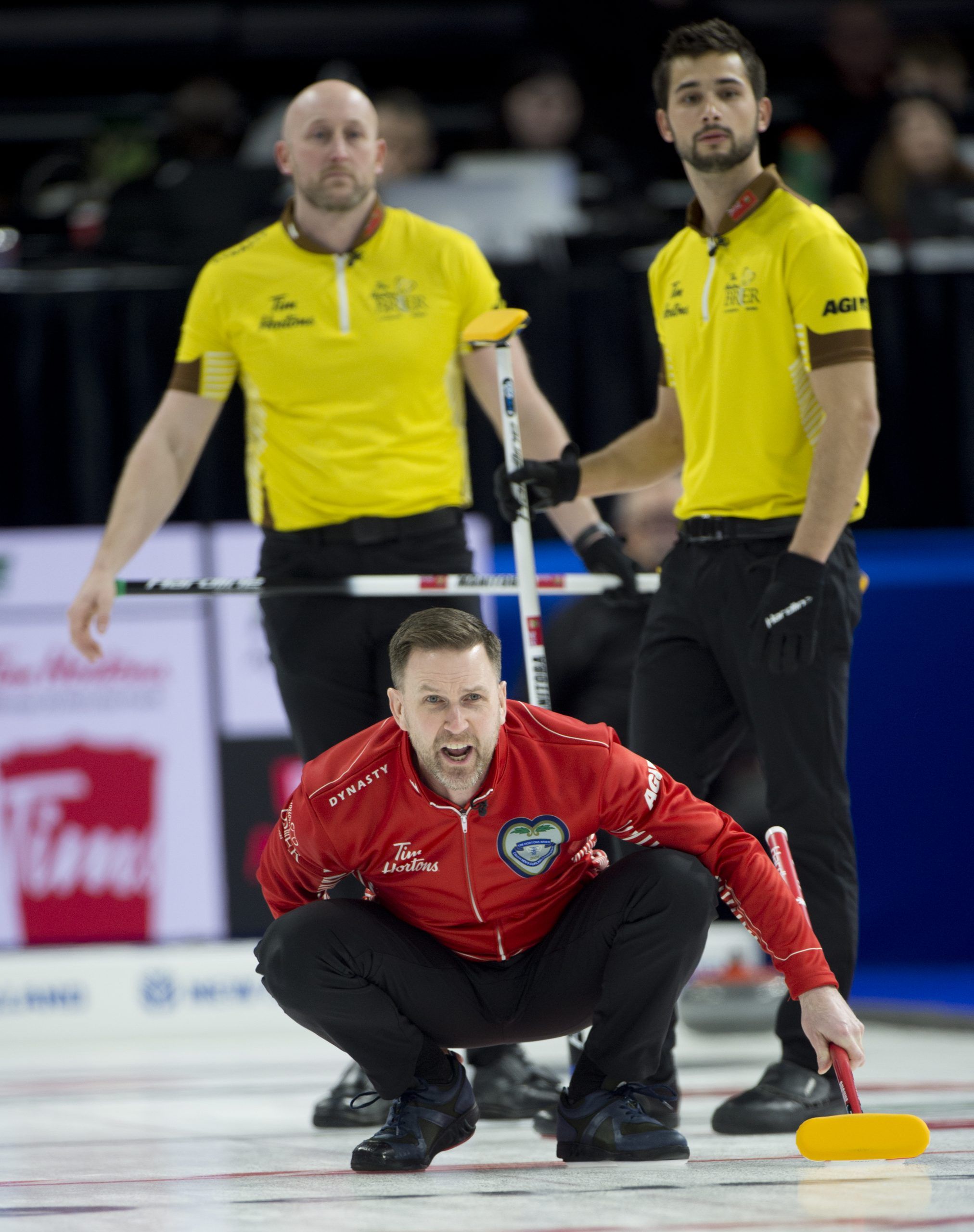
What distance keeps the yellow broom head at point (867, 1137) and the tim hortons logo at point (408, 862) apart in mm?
644

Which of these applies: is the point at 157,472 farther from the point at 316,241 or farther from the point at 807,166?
the point at 807,166

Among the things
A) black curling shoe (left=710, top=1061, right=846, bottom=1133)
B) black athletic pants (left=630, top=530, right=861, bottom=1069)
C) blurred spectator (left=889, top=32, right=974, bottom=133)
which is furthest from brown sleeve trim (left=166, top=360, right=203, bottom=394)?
blurred spectator (left=889, top=32, right=974, bottom=133)

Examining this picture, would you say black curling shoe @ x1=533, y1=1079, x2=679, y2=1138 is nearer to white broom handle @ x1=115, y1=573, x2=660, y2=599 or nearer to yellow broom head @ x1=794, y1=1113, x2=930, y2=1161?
yellow broom head @ x1=794, y1=1113, x2=930, y2=1161

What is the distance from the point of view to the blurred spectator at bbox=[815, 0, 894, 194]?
667cm

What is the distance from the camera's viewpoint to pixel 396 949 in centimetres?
261

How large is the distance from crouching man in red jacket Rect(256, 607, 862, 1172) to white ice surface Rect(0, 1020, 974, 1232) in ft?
0.44

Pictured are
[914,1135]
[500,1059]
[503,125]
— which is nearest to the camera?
[914,1135]

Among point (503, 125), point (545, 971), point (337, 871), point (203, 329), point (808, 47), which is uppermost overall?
point (808, 47)

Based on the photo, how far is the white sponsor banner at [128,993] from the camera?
200 inches

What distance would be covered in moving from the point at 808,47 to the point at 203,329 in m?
5.18

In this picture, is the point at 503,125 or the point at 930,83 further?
the point at 930,83

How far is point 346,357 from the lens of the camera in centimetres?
329

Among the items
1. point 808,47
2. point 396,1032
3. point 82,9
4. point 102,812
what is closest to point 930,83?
point 808,47

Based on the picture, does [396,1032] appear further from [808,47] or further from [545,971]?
[808,47]
